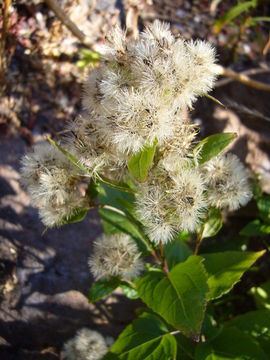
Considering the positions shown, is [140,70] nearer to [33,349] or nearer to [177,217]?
[177,217]

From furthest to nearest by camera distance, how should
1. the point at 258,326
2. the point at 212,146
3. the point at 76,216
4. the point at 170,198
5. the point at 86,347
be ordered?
the point at 86,347
the point at 258,326
the point at 76,216
the point at 212,146
the point at 170,198

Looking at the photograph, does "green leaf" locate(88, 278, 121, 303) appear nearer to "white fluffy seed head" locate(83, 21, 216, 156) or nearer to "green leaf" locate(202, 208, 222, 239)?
"green leaf" locate(202, 208, 222, 239)

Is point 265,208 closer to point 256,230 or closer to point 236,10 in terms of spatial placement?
point 256,230

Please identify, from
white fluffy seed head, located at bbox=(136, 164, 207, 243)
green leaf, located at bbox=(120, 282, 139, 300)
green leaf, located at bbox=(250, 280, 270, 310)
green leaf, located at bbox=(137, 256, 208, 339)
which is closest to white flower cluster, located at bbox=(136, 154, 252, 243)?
white fluffy seed head, located at bbox=(136, 164, 207, 243)

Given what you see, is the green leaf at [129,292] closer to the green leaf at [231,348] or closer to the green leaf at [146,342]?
the green leaf at [146,342]

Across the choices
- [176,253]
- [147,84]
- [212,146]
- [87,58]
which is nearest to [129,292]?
[176,253]

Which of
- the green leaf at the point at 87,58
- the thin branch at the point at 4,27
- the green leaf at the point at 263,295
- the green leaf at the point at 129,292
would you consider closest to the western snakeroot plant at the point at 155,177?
the green leaf at the point at 129,292

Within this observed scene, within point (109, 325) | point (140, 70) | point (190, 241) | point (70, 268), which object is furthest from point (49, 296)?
point (140, 70)
